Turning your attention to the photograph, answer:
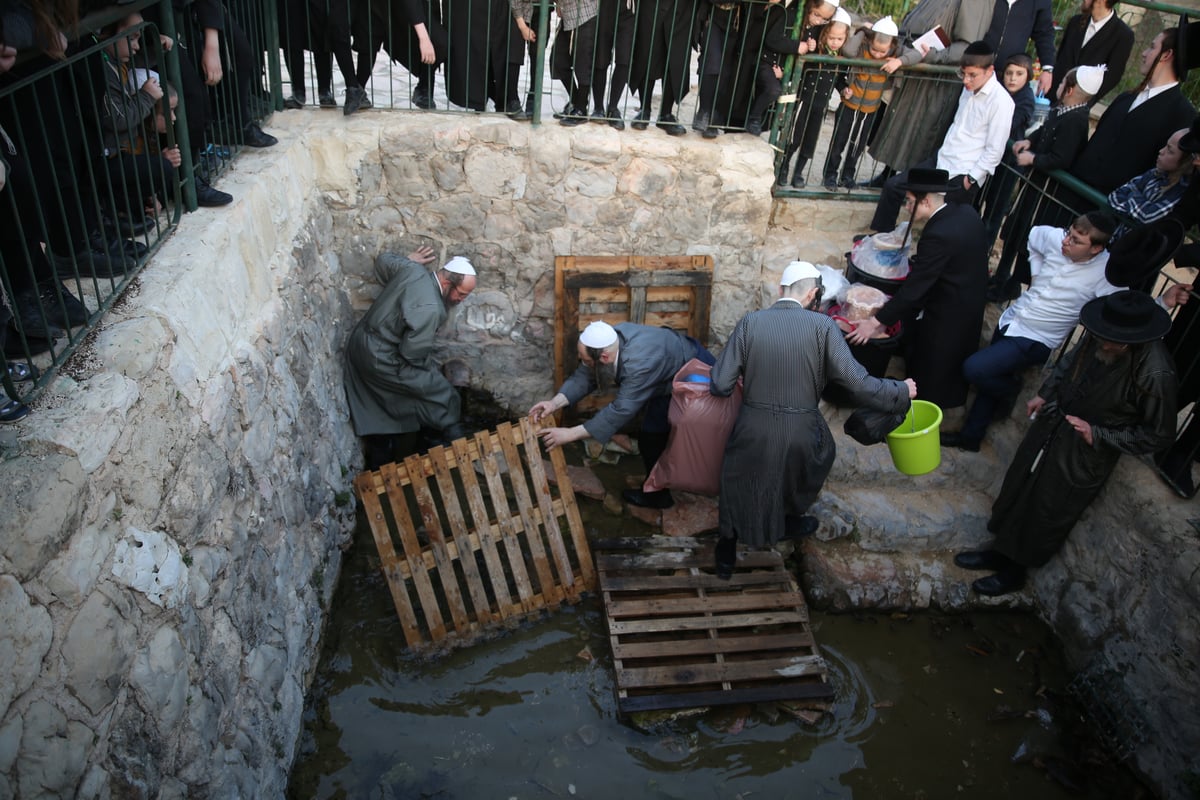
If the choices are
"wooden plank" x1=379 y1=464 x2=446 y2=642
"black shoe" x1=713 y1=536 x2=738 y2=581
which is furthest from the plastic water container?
"wooden plank" x1=379 y1=464 x2=446 y2=642

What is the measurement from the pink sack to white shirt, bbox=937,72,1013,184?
8.11 ft

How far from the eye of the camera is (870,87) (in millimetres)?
6332

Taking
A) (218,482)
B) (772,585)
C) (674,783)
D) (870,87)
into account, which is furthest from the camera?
(870,87)

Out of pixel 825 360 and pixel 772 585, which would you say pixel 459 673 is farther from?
pixel 825 360

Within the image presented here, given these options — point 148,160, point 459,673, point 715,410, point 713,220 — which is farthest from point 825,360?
point 148,160

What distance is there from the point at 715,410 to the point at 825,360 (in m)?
0.78

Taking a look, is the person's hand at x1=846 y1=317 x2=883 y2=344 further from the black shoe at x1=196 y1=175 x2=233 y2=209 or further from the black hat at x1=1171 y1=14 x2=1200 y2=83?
the black shoe at x1=196 y1=175 x2=233 y2=209

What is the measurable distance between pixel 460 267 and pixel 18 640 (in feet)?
12.8

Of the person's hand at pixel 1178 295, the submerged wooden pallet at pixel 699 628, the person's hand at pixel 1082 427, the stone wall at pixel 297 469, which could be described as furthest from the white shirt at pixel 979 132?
the submerged wooden pallet at pixel 699 628

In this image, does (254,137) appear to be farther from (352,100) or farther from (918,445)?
(918,445)

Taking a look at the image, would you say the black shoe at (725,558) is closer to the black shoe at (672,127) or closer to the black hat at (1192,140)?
the black shoe at (672,127)

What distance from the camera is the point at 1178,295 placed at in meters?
4.47

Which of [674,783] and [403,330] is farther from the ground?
[403,330]

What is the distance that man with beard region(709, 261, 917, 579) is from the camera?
460 centimetres
